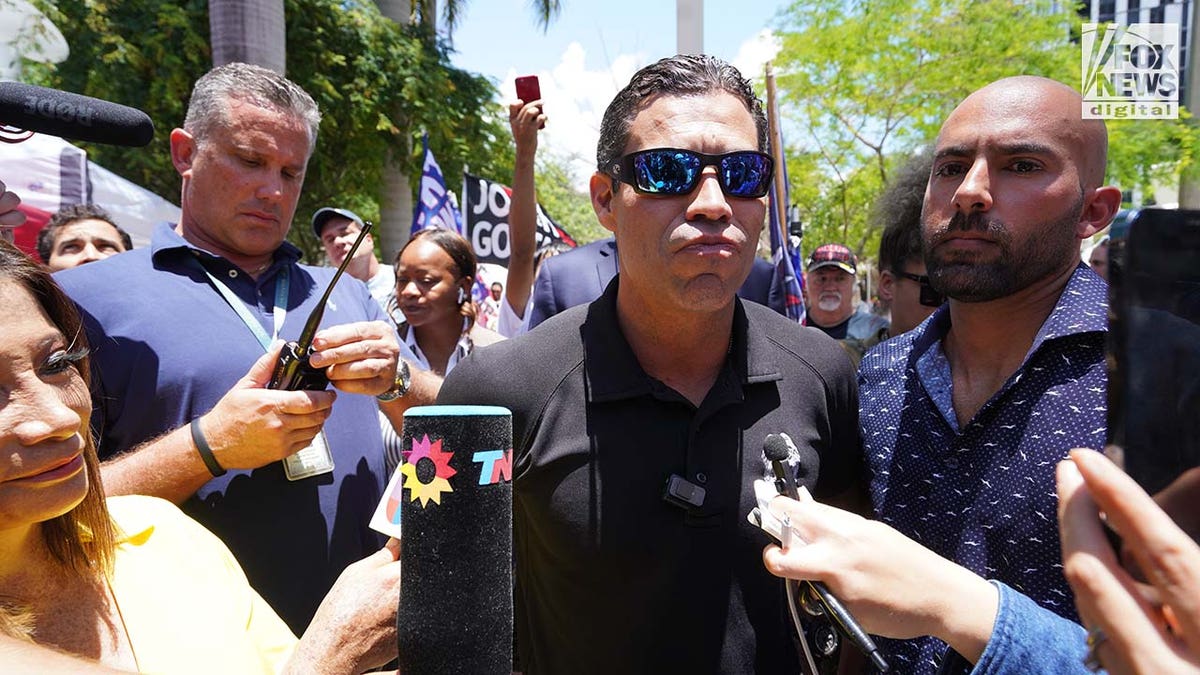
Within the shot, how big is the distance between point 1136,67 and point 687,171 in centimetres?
1033

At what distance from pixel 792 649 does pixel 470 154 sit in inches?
531

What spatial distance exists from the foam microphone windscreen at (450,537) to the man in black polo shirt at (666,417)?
90cm

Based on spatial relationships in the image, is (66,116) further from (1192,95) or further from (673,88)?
(1192,95)

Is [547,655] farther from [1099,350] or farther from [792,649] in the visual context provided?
[1099,350]

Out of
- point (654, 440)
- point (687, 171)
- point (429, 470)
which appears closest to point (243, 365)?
point (654, 440)

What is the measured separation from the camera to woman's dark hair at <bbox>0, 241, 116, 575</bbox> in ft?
5.15

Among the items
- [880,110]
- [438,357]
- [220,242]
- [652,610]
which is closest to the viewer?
[652,610]

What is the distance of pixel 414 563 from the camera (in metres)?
1.07

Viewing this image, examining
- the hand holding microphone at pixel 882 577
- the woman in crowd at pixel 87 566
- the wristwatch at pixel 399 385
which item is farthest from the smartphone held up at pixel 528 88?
the hand holding microphone at pixel 882 577

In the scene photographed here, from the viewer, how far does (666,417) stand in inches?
80.1

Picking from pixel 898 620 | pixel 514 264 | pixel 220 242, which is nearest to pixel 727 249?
pixel 898 620

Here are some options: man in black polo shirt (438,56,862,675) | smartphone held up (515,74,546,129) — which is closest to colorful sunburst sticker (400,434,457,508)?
man in black polo shirt (438,56,862,675)

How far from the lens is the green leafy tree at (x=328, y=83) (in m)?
11.0

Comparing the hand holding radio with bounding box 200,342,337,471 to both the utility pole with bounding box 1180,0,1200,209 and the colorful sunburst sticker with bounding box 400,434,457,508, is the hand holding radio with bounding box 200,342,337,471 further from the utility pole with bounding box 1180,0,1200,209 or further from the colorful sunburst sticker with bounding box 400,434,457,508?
the utility pole with bounding box 1180,0,1200,209
